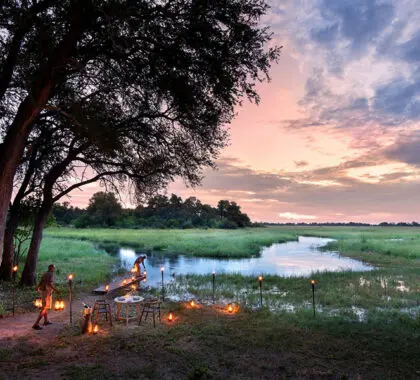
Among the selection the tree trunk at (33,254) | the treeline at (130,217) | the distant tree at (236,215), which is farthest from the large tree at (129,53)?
the distant tree at (236,215)

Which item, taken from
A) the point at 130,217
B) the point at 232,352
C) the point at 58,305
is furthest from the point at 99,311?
the point at 130,217

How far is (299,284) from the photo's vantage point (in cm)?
2080

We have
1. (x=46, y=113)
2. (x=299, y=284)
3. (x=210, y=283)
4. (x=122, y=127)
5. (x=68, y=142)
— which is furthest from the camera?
(x=210, y=283)

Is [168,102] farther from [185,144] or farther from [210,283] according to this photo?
[210,283]

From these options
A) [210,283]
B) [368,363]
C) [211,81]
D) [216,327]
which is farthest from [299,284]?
[211,81]

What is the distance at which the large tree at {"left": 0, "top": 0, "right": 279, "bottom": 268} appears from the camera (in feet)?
28.0

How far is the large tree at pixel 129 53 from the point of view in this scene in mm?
8547

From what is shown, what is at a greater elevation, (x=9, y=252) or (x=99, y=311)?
(x=9, y=252)

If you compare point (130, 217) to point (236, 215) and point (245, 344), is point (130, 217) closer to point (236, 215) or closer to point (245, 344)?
point (236, 215)

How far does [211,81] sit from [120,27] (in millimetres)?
2813

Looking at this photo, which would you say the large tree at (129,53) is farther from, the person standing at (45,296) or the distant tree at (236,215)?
the distant tree at (236,215)

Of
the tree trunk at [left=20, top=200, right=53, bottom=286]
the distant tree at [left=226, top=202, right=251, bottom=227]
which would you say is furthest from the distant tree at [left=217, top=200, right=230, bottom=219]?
the tree trunk at [left=20, top=200, right=53, bottom=286]

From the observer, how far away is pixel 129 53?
981cm

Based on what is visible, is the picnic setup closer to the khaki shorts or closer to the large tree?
the khaki shorts
